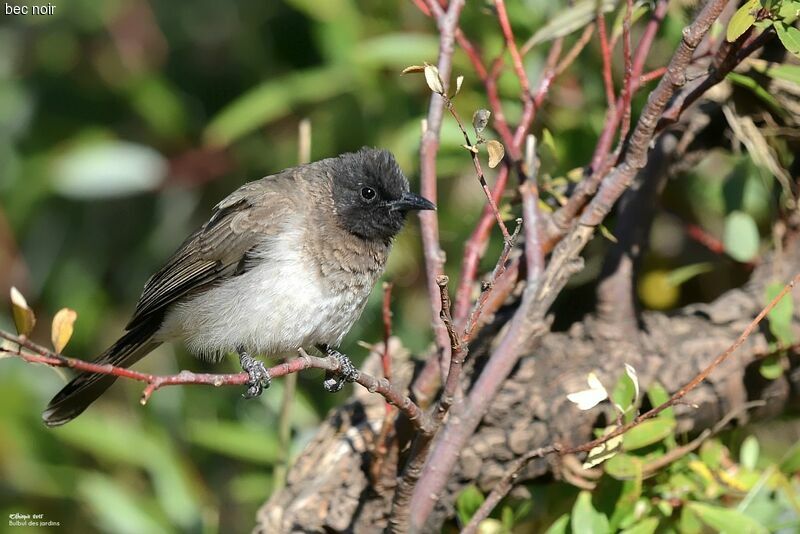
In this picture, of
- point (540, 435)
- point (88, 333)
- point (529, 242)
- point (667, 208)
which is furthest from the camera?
point (88, 333)

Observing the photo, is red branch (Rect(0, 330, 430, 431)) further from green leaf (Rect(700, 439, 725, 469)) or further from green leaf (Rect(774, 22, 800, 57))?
green leaf (Rect(774, 22, 800, 57))

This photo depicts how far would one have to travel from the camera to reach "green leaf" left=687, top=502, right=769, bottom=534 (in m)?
3.05

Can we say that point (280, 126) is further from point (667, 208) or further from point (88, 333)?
point (667, 208)

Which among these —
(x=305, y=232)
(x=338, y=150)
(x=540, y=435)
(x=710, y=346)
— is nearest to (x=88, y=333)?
(x=338, y=150)

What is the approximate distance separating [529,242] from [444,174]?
152cm

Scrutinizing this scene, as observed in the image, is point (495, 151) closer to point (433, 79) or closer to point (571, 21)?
point (433, 79)

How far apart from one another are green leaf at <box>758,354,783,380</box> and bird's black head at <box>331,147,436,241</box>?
1.46m

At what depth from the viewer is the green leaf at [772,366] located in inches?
139

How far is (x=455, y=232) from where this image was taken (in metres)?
4.52

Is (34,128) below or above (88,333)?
above

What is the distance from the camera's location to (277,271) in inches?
146

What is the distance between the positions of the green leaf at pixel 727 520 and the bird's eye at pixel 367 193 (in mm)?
1752

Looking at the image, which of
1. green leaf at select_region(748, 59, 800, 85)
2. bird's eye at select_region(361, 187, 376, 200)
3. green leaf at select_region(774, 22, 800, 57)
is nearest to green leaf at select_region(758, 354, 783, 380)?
green leaf at select_region(748, 59, 800, 85)

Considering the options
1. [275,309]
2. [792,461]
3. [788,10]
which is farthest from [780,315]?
[275,309]
